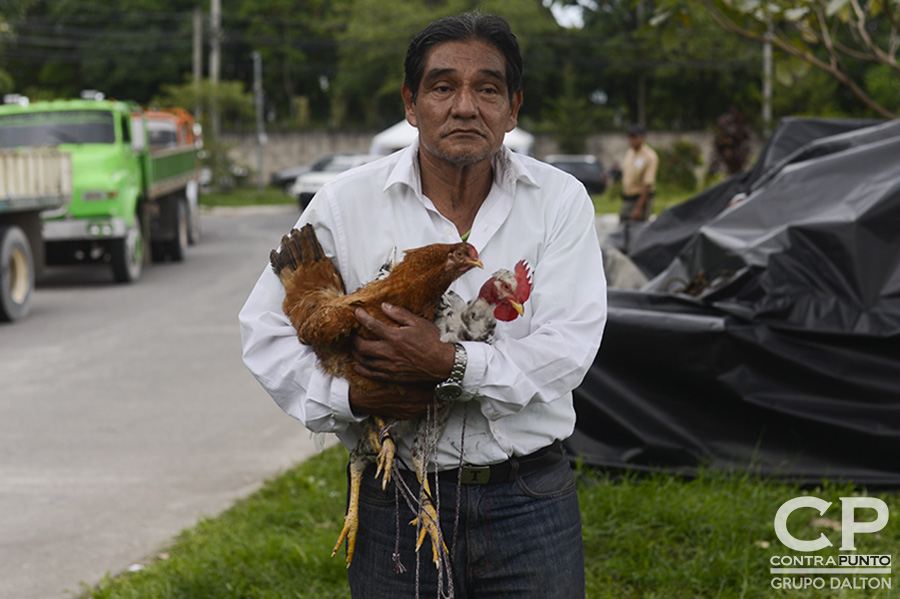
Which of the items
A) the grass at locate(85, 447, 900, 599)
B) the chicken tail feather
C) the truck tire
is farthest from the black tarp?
the truck tire

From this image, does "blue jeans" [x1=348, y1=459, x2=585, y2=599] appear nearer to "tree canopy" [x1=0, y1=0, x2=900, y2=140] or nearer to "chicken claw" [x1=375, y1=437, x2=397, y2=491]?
"chicken claw" [x1=375, y1=437, x2=397, y2=491]

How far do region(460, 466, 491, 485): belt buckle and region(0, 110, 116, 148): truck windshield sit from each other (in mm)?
12923

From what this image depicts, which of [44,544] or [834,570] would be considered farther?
[44,544]

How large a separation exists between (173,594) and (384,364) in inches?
85.5

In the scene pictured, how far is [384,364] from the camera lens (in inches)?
79.0

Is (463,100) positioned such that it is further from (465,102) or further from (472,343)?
(472,343)

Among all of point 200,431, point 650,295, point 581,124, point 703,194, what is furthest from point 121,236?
point 581,124

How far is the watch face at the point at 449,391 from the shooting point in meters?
2.00

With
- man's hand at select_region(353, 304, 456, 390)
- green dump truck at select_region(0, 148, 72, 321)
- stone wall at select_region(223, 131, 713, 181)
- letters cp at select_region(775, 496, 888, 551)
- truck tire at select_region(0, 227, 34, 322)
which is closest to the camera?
man's hand at select_region(353, 304, 456, 390)

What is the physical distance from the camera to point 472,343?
79.3 inches

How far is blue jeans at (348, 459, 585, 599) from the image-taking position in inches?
84.4

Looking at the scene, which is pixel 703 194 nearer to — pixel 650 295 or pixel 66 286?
pixel 650 295

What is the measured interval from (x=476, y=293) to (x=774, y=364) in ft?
9.09

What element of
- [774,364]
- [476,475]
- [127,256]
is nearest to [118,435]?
[774,364]
